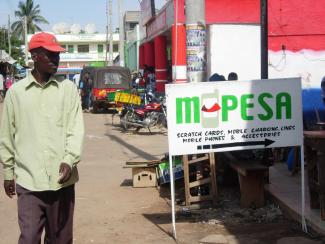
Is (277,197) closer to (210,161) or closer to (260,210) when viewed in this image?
(260,210)

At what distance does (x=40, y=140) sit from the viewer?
3.73 m

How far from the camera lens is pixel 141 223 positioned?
6.46 metres

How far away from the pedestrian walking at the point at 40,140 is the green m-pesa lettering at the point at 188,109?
203cm

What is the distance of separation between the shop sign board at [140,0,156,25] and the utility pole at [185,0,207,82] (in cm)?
1691

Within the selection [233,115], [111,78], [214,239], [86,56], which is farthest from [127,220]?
[86,56]

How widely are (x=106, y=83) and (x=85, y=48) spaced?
57805 millimetres

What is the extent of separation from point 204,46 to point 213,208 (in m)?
2.29

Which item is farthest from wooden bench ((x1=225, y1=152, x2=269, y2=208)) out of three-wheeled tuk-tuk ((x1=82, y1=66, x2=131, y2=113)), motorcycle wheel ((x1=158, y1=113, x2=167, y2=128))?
three-wheeled tuk-tuk ((x1=82, y1=66, x2=131, y2=113))

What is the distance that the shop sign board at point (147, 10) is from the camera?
24672 millimetres

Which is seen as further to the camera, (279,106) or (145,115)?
(145,115)

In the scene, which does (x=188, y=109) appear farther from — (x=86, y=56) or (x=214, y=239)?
(x=86, y=56)

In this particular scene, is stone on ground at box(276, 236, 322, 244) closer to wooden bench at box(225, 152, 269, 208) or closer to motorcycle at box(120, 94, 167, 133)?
wooden bench at box(225, 152, 269, 208)

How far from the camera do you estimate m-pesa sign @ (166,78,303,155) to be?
5.75 m

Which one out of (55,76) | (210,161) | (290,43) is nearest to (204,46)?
(210,161)
